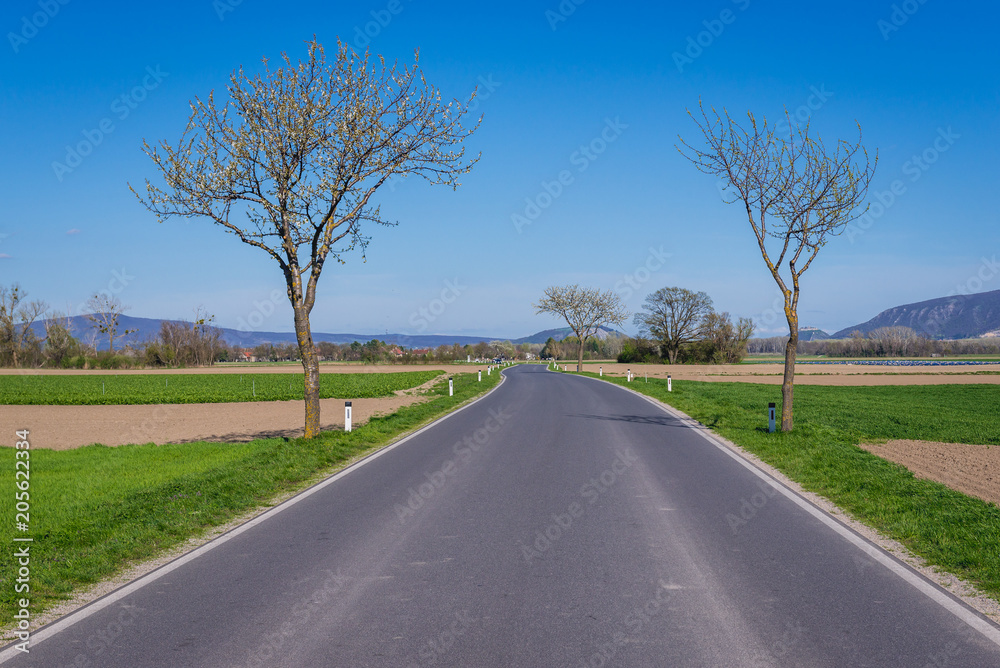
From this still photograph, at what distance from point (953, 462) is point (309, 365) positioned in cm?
1306

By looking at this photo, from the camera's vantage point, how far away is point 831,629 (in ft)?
14.9

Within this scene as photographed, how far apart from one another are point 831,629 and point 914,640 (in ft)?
1.53

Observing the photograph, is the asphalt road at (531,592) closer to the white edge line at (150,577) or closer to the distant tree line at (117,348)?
the white edge line at (150,577)

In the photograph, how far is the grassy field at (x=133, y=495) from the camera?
6.25 m

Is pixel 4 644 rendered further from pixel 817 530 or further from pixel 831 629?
pixel 817 530

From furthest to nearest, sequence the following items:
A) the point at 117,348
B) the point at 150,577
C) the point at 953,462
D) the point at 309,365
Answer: the point at 117,348 → the point at 309,365 → the point at 953,462 → the point at 150,577

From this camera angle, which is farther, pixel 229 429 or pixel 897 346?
pixel 897 346

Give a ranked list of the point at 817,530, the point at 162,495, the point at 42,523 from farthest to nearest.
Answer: the point at 162,495 → the point at 42,523 → the point at 817,530

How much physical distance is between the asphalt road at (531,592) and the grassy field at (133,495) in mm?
773

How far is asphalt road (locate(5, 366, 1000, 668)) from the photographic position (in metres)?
4.20

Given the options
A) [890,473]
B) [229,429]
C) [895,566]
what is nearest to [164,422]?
[229,429]

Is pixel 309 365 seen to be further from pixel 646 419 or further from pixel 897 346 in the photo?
pixel 897 346

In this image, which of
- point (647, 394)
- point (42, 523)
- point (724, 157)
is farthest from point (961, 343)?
point (42, 523)

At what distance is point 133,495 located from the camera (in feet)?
31.1
